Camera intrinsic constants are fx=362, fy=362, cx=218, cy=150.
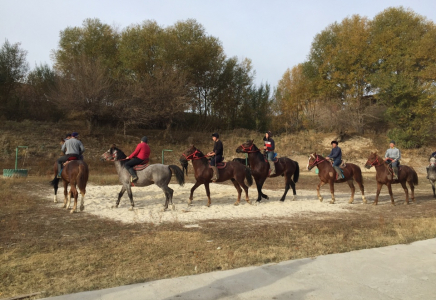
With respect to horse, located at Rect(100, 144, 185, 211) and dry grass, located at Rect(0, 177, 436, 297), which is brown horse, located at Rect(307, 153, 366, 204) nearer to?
dry grass, located at Rect(0, 177, 436, 297)

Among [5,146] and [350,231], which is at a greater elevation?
[5,146]

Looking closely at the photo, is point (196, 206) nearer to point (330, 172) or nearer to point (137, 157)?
point (137, 157)

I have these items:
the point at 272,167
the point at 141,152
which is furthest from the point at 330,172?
the point at 141,152

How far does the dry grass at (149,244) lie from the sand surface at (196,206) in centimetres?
85

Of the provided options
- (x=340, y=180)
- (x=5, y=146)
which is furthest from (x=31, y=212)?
(x=5, y=146)

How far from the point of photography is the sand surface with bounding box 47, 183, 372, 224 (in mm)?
10594

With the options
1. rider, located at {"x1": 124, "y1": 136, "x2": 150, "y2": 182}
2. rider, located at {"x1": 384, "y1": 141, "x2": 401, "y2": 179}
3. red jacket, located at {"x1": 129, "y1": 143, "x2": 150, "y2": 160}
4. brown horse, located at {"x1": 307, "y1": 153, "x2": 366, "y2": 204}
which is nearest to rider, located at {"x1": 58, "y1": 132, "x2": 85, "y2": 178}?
rider, located at {"x1": 124, "y1": 136, "x2": 150, "y2": 182}

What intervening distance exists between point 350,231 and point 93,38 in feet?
116

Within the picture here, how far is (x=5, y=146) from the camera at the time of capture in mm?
26047

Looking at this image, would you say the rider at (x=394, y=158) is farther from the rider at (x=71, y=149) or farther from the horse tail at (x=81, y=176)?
the rider at (x=71, y=149)

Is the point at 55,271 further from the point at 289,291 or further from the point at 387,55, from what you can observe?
the point at 387,55

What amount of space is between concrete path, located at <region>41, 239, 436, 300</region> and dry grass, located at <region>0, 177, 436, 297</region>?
426mm

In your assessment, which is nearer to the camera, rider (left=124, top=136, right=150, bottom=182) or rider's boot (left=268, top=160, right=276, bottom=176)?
rider (left=124, top=136, right=150, bottom=182)

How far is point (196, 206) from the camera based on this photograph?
12.6 meters
